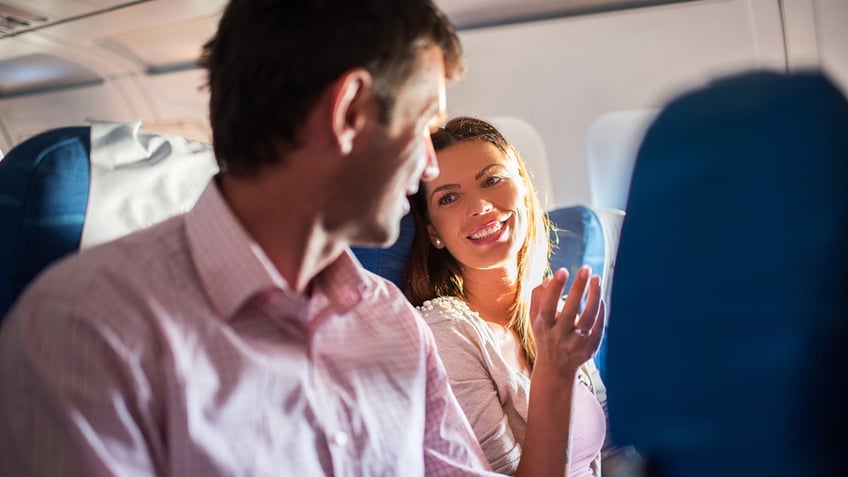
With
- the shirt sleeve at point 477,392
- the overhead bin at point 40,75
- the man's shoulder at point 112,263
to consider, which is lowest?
the shirt sleeve at point 477,392

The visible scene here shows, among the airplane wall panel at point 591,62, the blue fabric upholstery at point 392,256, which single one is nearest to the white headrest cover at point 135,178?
the blue fabric upholstery at point 392,256

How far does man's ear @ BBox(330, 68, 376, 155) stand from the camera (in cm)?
116

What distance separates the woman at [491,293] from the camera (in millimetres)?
1774

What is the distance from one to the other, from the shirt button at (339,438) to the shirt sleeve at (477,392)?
0.62 meters

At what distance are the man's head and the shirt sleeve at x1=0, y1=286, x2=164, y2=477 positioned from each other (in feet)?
1.27

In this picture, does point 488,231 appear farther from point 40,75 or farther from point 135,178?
point 40,75

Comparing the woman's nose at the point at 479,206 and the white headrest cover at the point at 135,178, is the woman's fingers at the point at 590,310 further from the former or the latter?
the white headrest cover at the point at 135,178

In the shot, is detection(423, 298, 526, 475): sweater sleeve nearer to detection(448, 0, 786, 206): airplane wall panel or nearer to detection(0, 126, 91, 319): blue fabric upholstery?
detection(0, 126, 91, 319): blue fabric upholstery

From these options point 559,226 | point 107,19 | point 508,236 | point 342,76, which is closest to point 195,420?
point 342,76

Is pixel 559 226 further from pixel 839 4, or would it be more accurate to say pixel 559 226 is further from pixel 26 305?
pixel 26 305

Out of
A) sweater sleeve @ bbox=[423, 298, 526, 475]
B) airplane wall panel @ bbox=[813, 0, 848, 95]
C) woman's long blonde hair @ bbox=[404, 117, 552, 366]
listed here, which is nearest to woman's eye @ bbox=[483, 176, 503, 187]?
woman's long blonde hair @ bbox=[404, 117, 552, 366]

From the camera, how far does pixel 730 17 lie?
3166 millimetres

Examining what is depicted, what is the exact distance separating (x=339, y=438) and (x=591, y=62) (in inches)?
111

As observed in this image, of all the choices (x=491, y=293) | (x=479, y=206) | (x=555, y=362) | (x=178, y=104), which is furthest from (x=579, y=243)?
(x=178, y=104)
